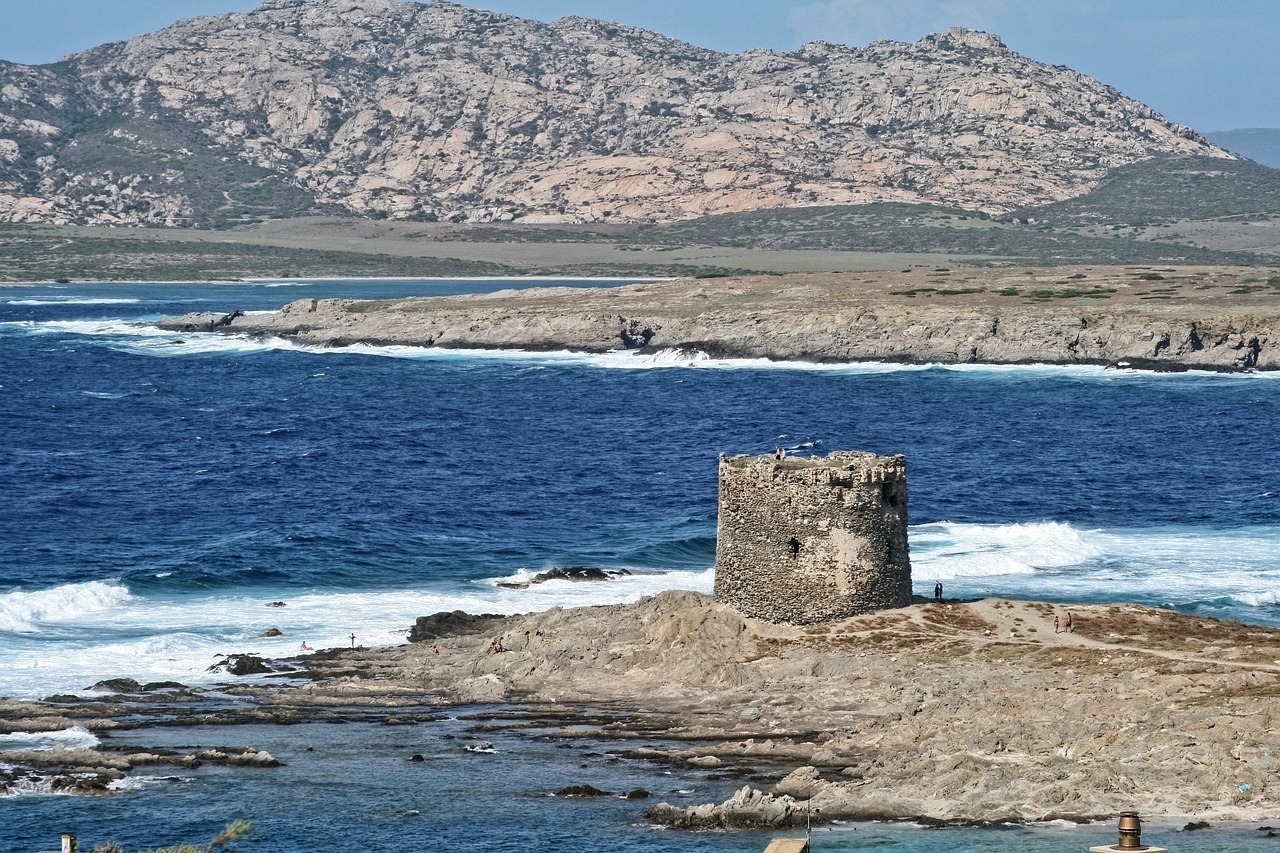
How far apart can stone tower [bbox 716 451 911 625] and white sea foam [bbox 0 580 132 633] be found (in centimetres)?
1876

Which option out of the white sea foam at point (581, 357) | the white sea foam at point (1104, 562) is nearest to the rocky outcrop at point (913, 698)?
the white sea foam at point (1104, 562)

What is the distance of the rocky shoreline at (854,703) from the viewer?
97.1ft

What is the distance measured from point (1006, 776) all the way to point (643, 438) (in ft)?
201

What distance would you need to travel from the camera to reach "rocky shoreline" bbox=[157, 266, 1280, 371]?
423 feet

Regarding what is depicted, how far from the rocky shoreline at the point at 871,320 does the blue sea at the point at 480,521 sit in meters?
5.20

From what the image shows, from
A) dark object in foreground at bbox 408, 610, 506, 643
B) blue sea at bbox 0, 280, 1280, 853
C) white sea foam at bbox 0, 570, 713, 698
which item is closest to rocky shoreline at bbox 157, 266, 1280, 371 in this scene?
blue sea at bbox 0, 280, 1280, 853

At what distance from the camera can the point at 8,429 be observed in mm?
94125

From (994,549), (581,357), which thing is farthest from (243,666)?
(581,357)

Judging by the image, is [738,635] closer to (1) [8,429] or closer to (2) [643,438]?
(2) [643,438]

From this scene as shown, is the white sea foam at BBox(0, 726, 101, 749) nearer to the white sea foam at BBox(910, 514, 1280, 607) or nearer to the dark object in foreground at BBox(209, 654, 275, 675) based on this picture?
the dark object in foreground at BBox(209, 654, 275, 675)

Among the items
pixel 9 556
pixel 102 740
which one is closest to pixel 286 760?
pixel 102 740

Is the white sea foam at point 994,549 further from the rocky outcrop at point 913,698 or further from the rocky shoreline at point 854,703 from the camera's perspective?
the rocky shoreline at point 854,703

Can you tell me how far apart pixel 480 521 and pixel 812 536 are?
26937 mm

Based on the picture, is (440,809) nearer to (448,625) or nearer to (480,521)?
(448,625)
